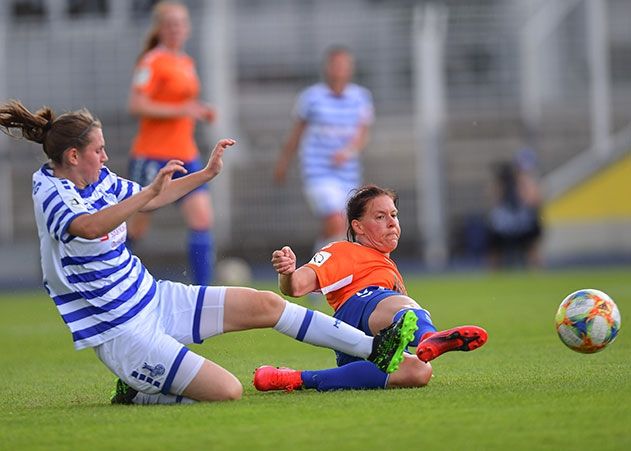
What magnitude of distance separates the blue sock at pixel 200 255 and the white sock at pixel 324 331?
17.8 ft

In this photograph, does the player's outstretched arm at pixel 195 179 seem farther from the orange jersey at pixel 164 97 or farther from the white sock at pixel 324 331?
the orange jersey at pixel 164 97

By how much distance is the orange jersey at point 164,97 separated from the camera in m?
12.2

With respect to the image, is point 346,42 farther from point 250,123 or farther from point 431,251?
point 431,251

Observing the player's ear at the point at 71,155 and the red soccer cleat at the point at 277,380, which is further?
the red soccer cleat at the point at 277,380

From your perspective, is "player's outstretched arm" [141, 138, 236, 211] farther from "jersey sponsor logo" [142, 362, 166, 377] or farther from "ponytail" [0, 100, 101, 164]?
"jersey sponsor logo" [142, 362, 166, 377]

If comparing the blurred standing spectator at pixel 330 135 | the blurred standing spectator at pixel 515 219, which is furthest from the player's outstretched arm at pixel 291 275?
the blurred standing spectator at pixel 515 219

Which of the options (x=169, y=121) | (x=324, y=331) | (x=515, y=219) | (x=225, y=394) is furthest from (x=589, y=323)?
(x=515, y=219)

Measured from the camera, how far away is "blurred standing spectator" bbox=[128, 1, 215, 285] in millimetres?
12031

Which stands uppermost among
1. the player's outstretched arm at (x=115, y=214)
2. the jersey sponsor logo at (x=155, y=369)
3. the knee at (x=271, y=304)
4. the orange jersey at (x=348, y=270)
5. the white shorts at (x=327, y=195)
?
the player's outstretched arm at (x=115, y=214)

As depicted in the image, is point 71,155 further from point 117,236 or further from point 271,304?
point 271,304

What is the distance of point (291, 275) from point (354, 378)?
1.87 ft

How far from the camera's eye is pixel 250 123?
22062mm

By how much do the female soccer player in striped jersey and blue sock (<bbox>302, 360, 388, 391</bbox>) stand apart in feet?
0.30

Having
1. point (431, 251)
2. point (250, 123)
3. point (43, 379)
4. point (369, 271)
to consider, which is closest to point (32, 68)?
point (250, 123)
